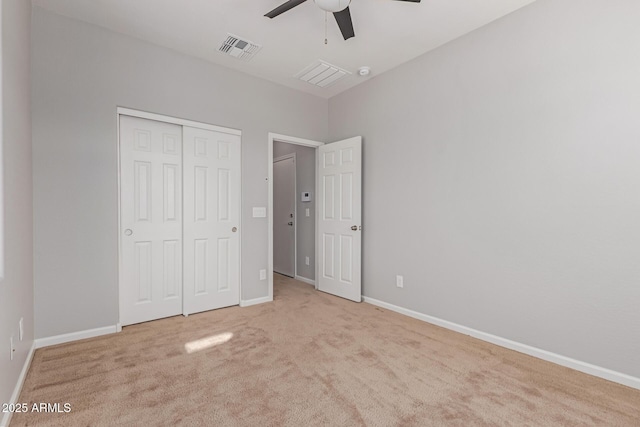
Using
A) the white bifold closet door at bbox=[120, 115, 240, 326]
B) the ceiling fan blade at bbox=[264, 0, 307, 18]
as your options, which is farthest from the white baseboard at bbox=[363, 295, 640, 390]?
the ceiling fan blade at bbox=[264, 0, 307, 18]

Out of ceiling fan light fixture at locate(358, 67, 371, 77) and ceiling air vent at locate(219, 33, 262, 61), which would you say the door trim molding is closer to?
ceiling air vent at locate(219, 33, 262, 61)

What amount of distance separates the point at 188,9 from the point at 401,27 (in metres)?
1.86

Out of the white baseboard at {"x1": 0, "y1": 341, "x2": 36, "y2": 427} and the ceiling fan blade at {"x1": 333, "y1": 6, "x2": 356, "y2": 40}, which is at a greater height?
the ceiling fan blade at {"x1": 333, "y1": 6, "x2": 356, "y2": 40}

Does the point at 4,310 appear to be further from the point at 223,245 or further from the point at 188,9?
the point at 188,9

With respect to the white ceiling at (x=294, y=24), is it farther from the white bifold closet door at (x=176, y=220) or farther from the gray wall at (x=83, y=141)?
the white bifold closet door at (x=176, y=220)

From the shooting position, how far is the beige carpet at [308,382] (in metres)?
1.70

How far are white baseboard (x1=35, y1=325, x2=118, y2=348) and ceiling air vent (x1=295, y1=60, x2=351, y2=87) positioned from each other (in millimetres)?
3347

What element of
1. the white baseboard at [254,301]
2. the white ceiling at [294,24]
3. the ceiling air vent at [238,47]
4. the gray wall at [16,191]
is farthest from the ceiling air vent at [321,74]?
the white baseboard at [254,301]

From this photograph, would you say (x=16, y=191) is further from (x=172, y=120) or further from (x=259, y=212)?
(x=259, y=212)

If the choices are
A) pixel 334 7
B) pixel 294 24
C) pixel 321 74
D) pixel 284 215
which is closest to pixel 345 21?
pixel 334 7

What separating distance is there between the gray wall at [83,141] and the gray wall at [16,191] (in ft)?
0.53

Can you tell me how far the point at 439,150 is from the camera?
3115 millimetres

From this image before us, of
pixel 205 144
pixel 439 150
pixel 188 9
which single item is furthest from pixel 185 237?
pixel 439 150

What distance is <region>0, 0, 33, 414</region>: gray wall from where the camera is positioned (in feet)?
5.23
